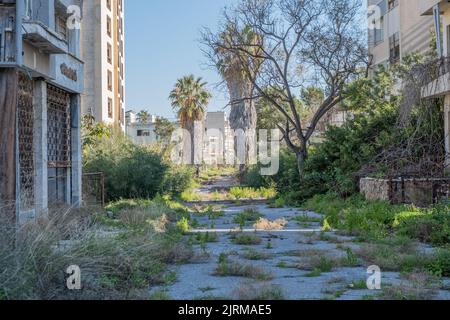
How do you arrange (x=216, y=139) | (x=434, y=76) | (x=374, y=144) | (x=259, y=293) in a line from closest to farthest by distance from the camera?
(x=259, y=293)
(x=434, y=76)
(x=374, y=144)
(x=216, y=139)

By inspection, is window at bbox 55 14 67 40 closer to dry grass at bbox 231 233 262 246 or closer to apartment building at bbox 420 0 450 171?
dry grass at bbox 231 233 262 246

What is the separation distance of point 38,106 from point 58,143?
122 inches

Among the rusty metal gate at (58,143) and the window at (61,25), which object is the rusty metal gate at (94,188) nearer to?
the rusty metal gate at (58,143)

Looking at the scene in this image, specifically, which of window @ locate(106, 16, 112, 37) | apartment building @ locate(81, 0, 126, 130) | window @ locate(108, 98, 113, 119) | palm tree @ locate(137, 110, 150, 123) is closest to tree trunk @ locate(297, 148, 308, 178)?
apartment building @ locate(81, 0, 126, 130)

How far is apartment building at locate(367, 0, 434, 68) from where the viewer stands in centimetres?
2909

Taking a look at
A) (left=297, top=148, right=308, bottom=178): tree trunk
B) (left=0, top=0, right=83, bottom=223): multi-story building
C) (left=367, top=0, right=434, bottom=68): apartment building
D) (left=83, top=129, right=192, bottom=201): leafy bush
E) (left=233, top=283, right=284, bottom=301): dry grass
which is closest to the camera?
(left=233, top=283, right=284, bottom=301): dry grass

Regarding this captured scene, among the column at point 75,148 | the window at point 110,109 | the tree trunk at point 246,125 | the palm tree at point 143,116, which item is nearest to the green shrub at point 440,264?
the column at point 75,148

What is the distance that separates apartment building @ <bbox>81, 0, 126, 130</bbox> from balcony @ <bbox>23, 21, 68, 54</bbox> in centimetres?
2650

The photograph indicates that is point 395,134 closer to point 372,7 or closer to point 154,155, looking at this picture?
point 154,155

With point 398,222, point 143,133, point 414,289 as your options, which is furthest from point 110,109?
point 414,289

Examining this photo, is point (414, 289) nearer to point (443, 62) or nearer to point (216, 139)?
point (443, 62)

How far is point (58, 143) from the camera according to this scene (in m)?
18.3

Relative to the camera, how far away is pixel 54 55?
16.0 metres
